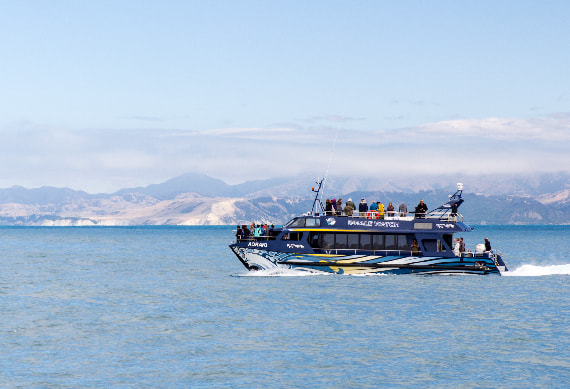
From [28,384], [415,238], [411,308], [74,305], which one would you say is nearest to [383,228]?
[415,238]

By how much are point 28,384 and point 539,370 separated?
14.2 metres

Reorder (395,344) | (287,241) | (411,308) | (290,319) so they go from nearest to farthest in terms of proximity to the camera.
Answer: (395,344) < (290,319) < (411,308) < (287,241)

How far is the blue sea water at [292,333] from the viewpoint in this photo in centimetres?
2017

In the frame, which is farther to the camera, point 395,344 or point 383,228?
point 383,228

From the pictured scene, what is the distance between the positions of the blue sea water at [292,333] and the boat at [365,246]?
2.95 feet

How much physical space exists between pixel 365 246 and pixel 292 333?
17.0 metres

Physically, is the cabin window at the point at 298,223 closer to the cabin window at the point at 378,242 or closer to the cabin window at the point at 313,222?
the cabin window at the point at 313,222

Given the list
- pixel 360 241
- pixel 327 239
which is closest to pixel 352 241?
pixel 360 241

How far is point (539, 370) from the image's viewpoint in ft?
68.2

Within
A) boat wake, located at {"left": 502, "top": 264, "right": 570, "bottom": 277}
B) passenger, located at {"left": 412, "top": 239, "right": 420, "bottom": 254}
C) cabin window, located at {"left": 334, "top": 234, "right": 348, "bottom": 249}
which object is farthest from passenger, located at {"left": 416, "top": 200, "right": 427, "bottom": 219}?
boat wake, located at {"left": 502, "top": 264, "right": 570, "bottom": 277}

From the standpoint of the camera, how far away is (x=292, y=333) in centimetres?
2622

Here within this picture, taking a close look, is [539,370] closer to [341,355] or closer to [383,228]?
[341,355]

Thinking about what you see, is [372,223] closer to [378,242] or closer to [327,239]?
[378,242]

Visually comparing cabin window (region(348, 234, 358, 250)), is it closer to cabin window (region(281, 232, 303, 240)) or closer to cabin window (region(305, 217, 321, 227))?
cabin window (region(305, 217, 321, 227))
